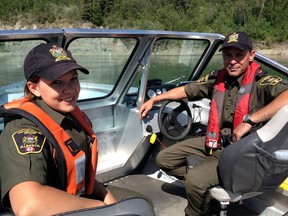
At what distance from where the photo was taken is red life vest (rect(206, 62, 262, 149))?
262cm

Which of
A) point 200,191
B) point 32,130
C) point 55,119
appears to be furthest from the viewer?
point 200,191

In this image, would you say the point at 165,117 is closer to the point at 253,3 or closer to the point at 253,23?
the point at 253,23

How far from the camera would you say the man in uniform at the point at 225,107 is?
2463 millimetres

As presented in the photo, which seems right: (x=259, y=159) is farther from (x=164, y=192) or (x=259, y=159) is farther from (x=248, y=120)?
(x=164, y=192)

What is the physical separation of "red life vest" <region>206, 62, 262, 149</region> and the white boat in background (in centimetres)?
32

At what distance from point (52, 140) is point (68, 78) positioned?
28 cm

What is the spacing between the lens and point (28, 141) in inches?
49.2

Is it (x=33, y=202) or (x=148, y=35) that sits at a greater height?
(x=148, y=35)

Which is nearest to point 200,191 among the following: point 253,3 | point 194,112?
point 194,112

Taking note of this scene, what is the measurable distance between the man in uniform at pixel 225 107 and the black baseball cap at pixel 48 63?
144 cm

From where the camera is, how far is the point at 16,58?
2.59 meters

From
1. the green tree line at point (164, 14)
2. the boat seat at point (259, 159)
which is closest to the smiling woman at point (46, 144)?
the boat seat at point (259, 159)

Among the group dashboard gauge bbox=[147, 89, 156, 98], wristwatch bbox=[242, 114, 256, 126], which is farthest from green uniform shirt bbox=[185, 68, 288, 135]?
dashboard gauge bbox=[147, 89, 156, 98]

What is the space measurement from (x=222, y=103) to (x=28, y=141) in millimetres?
1843
